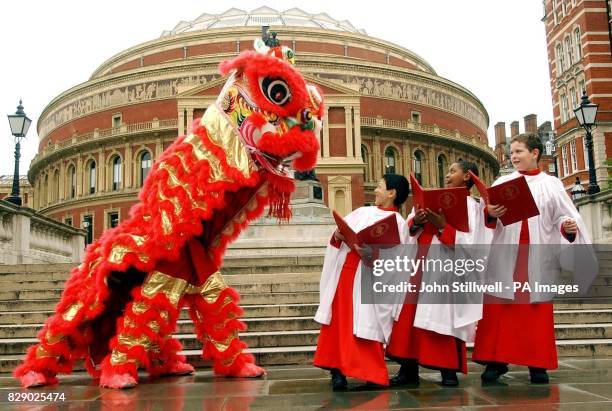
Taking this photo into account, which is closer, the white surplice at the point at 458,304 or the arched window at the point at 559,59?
the white surplice at the point at 458,304

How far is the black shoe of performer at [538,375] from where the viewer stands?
5066mm

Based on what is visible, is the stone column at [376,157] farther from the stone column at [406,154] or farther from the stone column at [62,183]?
the stone column at [62,183]

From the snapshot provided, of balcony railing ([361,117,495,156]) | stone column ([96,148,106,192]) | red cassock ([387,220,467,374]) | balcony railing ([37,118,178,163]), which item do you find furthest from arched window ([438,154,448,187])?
red cassock ([387,220,467,374])

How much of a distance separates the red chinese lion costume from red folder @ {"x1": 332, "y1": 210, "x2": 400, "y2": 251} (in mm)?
745

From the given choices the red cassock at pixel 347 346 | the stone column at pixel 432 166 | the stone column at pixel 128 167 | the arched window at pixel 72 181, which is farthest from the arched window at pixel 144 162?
the red cassock at pixel 347 346

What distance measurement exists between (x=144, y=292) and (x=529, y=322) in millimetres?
3312

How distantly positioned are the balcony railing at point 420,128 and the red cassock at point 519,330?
4617 centimetres

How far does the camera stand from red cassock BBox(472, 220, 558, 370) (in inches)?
200

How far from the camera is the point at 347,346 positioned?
496 centimetres

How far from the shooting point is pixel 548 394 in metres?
4.54

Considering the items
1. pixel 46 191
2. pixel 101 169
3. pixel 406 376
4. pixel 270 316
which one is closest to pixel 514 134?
pixel 101 169

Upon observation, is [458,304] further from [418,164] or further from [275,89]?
[418,164]

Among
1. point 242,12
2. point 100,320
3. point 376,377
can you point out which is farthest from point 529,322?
point 242,12

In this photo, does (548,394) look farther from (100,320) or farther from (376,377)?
(100,320)
